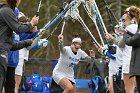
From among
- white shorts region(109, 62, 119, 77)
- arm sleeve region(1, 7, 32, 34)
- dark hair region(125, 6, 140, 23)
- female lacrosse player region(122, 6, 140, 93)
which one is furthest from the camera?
white shorts region(109, 62, 119, 77)

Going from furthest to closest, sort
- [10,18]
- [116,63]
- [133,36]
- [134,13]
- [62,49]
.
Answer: [116,63], [62,49], [134,13], [133,36], [10,18]

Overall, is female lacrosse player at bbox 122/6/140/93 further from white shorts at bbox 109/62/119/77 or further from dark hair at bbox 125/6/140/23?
white shorts at bbox 109/62/119/77

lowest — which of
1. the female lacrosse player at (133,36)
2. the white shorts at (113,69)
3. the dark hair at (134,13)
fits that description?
the white shorts at (113,69)

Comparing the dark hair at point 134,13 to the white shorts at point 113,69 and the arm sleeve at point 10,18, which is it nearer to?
the arm sleeve at point 10,18

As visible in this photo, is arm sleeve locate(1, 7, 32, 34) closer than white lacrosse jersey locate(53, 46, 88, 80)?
Yes

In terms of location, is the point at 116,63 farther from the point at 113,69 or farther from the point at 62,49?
the point at 62,49

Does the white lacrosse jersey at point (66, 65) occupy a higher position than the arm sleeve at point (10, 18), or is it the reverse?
the arm sleeve at point (10, 18)

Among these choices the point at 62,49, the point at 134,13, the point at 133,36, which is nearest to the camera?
the point at 133,36

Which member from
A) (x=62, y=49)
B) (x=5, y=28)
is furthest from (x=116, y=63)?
(x=5, y=28)

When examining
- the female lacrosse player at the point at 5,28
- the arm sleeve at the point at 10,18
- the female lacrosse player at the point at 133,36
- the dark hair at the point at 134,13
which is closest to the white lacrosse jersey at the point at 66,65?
the female lacrosse player at the point at 133,36

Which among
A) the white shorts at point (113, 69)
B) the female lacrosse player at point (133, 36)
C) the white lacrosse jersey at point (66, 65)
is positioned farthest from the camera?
the white shorts at point (113, 69)

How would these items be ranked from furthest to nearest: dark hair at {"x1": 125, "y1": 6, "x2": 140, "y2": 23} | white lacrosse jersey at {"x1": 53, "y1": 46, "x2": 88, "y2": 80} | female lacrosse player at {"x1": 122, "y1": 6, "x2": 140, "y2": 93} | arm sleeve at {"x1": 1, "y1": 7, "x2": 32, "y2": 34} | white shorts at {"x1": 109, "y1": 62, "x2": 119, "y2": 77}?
white shorts at {"x1": 109, "y1": 62, "x2": 119, "y2": 77} → white lacrosse jersey at {"x1": 53, "y1": 46, "x2": 88, "y2": 80} → dark hair at {"x1": 125, "y1": 6, "x2": 140, "y2": 23} → female lacrosse player at {"x1": 122, "y1": 6, "x2": 140, "y2": 93} → arm sleeve at {"x1": 1, "y1": 7, "x2": 32, "y2": 34}

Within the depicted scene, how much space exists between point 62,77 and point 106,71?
4176 mm

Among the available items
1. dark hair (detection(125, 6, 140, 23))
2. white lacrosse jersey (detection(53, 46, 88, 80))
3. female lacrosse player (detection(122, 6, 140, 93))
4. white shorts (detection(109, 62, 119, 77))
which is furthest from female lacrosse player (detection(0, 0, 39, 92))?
white shorts (detection(109, 62, 119, 77))
